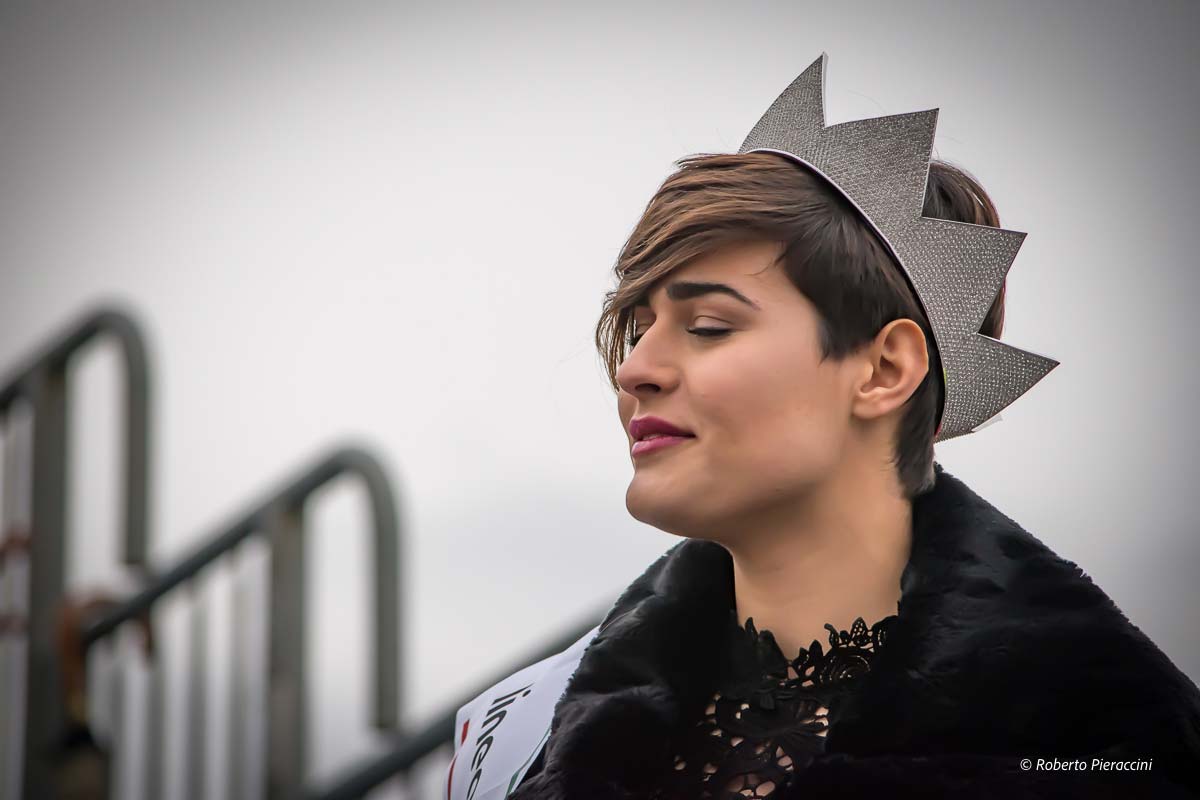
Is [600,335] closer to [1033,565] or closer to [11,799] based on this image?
[1033,565]

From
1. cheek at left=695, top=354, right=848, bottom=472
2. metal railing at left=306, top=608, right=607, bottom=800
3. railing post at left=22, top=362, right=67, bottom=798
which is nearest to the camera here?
cheek at left=695, top=354, right=848, bottom=472

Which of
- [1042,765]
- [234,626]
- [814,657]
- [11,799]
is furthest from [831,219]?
[11,799]

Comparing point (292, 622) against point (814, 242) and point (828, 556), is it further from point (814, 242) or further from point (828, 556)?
point (814, 242)

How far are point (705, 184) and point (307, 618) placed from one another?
1804mm

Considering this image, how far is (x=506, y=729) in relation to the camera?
69.4 inches

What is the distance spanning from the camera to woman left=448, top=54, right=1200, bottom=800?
1407 mm

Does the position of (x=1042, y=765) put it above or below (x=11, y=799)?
above

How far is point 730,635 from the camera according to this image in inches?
66.8

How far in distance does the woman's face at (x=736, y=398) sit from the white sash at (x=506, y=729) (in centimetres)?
36

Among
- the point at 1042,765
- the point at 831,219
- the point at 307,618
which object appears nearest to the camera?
the point at 1042,765

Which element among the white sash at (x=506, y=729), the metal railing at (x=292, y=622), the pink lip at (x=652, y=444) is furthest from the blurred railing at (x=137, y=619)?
the pink lip at (x=652, y=444)

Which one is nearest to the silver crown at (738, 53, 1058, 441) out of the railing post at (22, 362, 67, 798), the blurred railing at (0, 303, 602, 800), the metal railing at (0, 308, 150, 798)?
the blurred railing at (0, 303, 602, 800)

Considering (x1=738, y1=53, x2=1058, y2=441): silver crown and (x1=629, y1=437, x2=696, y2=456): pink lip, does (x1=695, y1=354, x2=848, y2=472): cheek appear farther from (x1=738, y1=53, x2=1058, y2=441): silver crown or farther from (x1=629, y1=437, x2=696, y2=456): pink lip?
(x1=738, y1=53, x2=1058, y2=441): silver crown

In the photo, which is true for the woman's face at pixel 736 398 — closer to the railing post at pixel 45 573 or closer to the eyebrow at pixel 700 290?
the eyebrow at pixel 700 290
